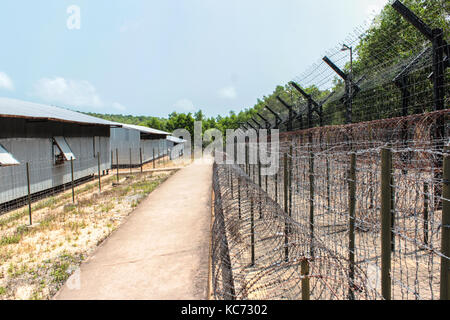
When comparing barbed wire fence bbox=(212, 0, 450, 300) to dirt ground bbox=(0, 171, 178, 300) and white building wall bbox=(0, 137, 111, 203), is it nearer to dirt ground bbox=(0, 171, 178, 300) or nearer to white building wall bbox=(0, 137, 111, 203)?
dirt ground bbox=(0, 171, 178, 300)

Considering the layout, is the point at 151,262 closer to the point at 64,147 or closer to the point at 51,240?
the point at 51,240

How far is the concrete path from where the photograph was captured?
3086 millimetres

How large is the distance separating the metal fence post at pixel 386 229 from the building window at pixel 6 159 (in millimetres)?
8638

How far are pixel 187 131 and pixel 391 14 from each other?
118 ft

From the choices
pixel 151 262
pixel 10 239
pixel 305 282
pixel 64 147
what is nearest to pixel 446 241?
pixel 305 282

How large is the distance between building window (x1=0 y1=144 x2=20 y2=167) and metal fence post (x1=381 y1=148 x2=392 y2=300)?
8638mm

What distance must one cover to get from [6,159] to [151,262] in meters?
6.39

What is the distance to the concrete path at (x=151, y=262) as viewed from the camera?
3.09m

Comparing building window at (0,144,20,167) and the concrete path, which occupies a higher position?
building window at (0,144,20,167)

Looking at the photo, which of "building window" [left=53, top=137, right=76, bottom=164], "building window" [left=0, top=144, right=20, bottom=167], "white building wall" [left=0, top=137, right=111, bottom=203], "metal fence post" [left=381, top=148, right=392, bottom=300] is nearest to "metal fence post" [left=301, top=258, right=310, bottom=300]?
"metal fence post" [left=381, top=148, right=392, bottom=300]

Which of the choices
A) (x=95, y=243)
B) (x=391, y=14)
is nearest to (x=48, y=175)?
(x=95, y=243)
